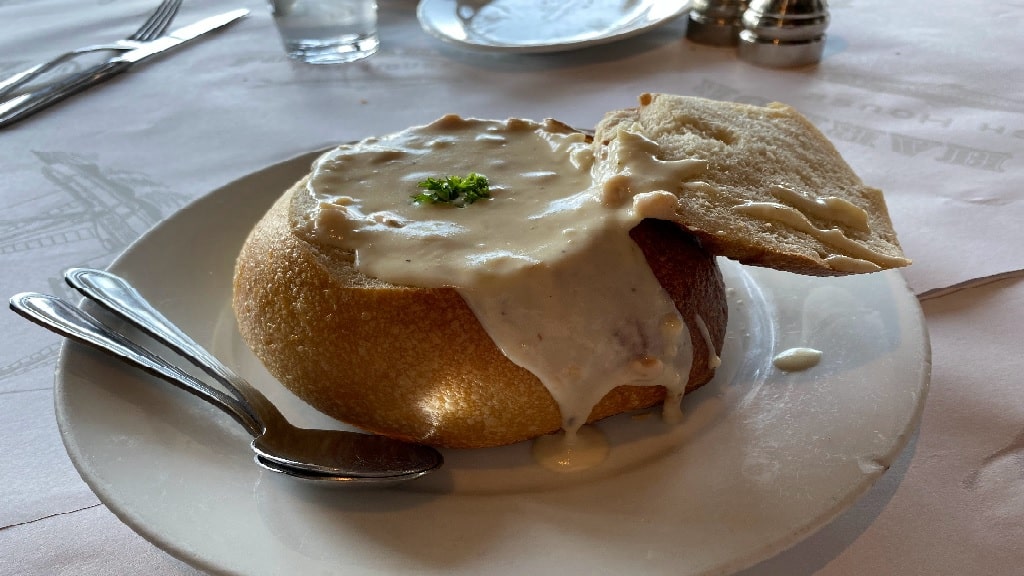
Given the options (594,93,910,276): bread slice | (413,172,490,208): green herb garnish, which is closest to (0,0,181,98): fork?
(413,172,490,208): green herb garnish

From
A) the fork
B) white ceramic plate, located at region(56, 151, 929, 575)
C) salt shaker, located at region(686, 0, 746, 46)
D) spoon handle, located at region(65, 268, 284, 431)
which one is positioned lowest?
white ceramic plate, located at region(56, 151, 929, 575)

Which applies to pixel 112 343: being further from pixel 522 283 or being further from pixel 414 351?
pixel 522 283

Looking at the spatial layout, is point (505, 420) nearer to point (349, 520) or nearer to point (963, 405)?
point (349, 520)

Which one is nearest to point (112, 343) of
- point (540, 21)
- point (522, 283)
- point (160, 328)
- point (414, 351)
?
point (160, 328)

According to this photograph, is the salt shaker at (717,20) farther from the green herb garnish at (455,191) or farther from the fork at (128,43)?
the fork at (128,43)

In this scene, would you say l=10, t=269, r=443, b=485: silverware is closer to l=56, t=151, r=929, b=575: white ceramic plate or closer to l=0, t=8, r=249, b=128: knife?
l=56, t=151, r=929, b=575: white ceramic plate
